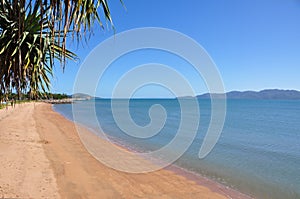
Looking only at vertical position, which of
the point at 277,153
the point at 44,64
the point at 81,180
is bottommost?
the point at 277,153

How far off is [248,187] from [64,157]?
6.12 m

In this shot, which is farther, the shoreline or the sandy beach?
the shoreline

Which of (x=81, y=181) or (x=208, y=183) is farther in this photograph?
(x=208, y=183)

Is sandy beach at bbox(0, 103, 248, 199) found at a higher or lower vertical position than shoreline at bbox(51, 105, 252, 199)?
higher

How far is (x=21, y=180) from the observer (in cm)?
568

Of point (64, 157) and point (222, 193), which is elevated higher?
point (64, 157)

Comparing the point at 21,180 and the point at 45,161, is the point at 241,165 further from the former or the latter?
the point at 21,180

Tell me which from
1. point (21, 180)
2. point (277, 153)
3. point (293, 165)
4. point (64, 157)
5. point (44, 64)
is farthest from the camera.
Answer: point (277, 153)

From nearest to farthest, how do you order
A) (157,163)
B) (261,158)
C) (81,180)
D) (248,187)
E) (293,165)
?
(81,180), (248,187), (157,163), (293,165), (261,158)

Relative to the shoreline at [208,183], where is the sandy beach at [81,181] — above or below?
above

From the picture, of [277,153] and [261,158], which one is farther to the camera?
[277,153]

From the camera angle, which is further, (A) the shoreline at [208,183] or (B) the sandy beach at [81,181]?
(A) the shoreline at [208,183]

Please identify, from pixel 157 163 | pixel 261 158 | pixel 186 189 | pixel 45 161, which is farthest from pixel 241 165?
pixel 45 161

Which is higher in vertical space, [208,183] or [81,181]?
[81,181]
